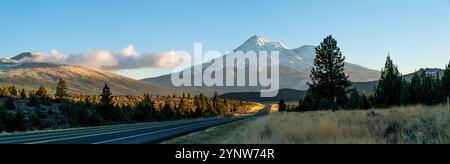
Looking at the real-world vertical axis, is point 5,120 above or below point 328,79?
below

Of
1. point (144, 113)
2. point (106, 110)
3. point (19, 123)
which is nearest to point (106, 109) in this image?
point (106, 110)

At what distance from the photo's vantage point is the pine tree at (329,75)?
2186 inches

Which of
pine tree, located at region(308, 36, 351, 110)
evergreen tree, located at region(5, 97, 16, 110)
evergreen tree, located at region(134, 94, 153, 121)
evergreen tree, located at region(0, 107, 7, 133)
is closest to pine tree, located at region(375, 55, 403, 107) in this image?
pine tree, located at region(308, 36, 351, 110)

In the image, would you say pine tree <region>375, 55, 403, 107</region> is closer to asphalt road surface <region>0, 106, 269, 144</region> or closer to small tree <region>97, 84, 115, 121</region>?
small tree <region>97, 84, 115, 121</region>

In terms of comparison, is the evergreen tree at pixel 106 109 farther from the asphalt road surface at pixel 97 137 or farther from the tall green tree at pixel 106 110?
the asphalt road surface at pixel 97 137

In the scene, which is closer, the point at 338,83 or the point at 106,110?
the point at 338,83

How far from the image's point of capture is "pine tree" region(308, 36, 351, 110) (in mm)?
55531

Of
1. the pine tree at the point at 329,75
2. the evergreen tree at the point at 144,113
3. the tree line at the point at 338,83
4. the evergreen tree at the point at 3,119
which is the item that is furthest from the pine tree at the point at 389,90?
the evergreen tree at the point at 3,119

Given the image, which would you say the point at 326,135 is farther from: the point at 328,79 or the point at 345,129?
the point at 328,79

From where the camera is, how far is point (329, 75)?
2203 inches

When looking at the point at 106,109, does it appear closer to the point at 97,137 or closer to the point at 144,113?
the point at 144,113
